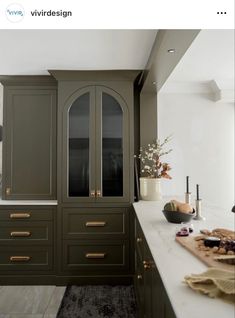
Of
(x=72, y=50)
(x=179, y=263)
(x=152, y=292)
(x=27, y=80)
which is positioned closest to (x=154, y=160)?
(x=72, y=50)

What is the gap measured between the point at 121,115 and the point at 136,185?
2.48ft

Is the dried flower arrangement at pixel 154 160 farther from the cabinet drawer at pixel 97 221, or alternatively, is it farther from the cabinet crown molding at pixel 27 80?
the cabinet crown molding at pixel 27 80

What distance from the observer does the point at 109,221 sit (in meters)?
2.74

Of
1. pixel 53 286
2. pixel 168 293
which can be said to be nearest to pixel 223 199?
pixel 53 286

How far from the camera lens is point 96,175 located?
8.91 ft

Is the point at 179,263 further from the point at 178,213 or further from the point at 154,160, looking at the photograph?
the point at 154,160

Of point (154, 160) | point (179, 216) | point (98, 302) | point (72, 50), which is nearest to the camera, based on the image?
point (179, 216)

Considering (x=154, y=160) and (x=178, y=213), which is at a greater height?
(x=154, y=160)

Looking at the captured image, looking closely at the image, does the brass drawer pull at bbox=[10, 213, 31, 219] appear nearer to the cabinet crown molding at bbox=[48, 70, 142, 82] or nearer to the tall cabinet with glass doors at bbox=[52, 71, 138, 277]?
the tall cabinet with glass doors at bbox=[52, 71, 138, 277]

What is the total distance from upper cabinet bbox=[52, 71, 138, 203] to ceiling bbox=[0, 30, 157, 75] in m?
0.20

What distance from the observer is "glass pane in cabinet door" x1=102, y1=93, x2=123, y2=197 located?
2.74 m

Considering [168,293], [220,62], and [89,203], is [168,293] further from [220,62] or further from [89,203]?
[220,62]
